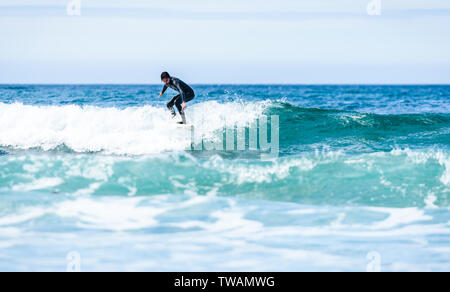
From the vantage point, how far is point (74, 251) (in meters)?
4.75

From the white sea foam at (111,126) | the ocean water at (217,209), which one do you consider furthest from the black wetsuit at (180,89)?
the ocean water at (217,209)

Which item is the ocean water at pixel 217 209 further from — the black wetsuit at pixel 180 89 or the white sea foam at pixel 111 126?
the black wetsuit at pixel 180 89

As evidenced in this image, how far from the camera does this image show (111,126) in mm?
12617

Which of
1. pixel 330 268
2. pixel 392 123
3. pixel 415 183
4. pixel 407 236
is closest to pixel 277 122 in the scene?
pixel 392 123

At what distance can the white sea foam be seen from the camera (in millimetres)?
11102

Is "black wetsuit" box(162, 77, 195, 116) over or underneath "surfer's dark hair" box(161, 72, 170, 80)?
underneath

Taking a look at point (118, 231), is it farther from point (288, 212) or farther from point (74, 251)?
point (288, 212)

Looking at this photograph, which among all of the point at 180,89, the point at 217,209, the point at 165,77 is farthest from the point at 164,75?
the point at 217,209

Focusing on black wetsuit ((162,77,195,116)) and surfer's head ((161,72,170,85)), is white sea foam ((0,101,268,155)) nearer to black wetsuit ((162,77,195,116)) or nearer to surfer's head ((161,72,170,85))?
black wetsuit ((162,77,195,116))

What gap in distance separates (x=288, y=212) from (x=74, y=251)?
9.14ft

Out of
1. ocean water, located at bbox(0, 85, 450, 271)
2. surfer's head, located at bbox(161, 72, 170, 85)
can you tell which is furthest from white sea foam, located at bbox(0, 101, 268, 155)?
surfer's head, located at bbox(161, 72, 170, 85)

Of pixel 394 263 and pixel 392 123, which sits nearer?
pixel 394 263

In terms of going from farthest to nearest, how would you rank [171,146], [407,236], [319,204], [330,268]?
[171,146]
[319,204]
[407,236]
[330,268]

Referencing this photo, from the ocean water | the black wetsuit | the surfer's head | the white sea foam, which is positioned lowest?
the ocean water
